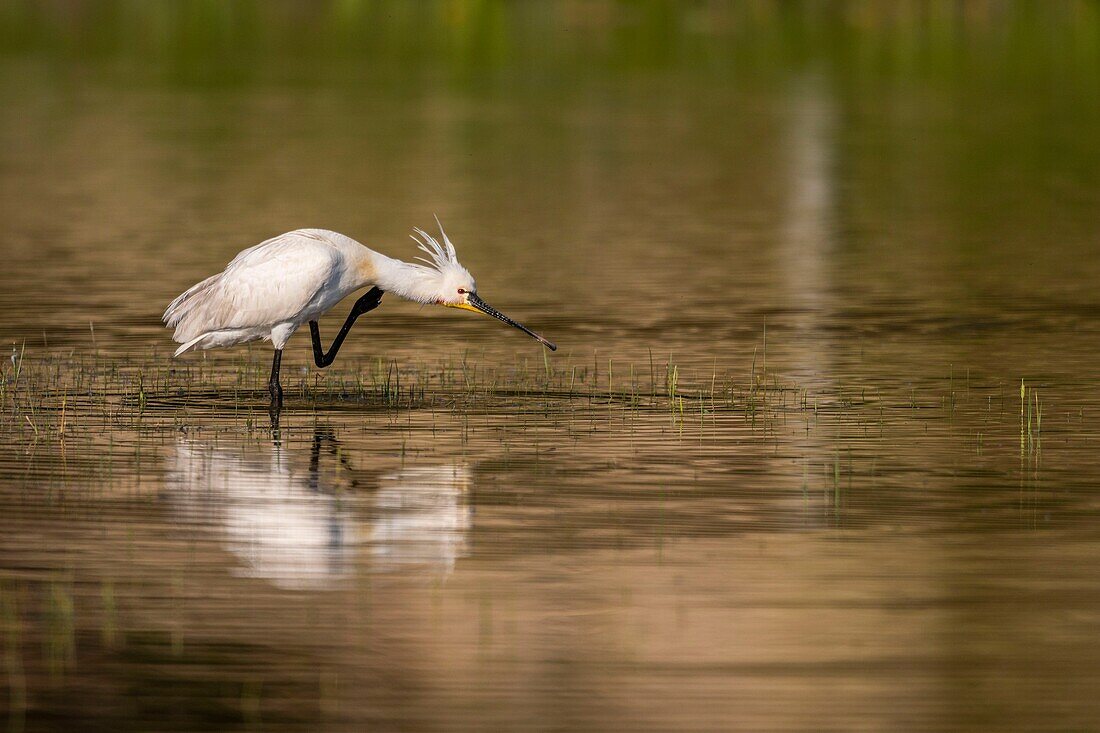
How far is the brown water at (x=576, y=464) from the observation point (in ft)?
32.0

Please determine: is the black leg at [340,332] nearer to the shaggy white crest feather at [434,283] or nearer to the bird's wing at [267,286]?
the shaggy white crest feather at [434,283]

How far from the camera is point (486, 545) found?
39.7 feet

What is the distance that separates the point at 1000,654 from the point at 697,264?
17358mm

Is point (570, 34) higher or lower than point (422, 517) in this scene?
higher

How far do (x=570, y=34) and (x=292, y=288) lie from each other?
5754cm

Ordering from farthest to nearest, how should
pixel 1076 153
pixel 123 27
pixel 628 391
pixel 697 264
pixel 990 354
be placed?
pixel 123 27, pixel 1076 153, pixel 697 264, pixel 990 354, pixel 628 391

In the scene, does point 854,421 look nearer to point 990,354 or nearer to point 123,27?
point 990,354

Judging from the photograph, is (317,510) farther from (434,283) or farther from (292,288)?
(434,283)

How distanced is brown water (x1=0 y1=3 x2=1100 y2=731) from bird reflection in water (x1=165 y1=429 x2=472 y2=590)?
1.4 inches

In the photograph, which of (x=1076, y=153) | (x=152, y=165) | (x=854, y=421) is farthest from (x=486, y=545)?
(x=1076, y=153)

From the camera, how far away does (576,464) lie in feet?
47.5

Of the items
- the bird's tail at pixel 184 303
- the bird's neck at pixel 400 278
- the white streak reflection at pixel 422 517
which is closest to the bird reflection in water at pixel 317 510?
the white streak reflection at pixel 422 517

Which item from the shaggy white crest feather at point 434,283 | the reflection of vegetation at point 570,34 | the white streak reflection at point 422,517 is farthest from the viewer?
the reflection of vegetation at point 570,34

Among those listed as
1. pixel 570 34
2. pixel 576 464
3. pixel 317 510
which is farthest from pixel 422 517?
pixel 570 34
